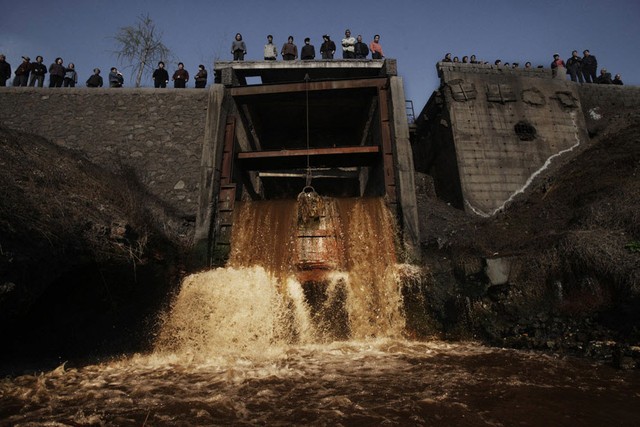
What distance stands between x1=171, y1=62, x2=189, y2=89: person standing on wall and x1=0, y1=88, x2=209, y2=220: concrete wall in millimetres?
1578

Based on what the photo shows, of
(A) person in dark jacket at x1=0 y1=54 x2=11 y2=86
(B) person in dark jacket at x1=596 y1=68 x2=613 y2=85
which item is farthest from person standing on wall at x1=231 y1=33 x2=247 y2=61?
(B) person in dark jacket at x1=596 y1=68 x2=613 y2=85

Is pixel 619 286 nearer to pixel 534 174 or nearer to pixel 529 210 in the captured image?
pixel 529 210

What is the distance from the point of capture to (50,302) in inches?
222

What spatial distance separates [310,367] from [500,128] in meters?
10.9

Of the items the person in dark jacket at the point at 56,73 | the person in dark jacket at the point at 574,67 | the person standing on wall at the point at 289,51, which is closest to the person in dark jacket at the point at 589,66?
the person in dark jacket at the point at 574,67

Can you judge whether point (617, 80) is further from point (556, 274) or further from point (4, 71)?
point (4, 71)

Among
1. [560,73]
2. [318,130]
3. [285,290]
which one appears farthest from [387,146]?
[560,73]

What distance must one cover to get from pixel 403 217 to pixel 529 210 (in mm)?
3955

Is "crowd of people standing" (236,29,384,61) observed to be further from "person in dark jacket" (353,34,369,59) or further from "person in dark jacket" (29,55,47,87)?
"person in dark jacket" (29,55,47,87)

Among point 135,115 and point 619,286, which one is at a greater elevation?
point 135,115

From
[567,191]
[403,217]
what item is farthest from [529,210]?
[403,217]

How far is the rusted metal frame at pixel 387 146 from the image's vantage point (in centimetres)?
887

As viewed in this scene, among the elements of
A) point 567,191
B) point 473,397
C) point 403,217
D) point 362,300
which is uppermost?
point 567,191

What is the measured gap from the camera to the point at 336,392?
3.38 meters
